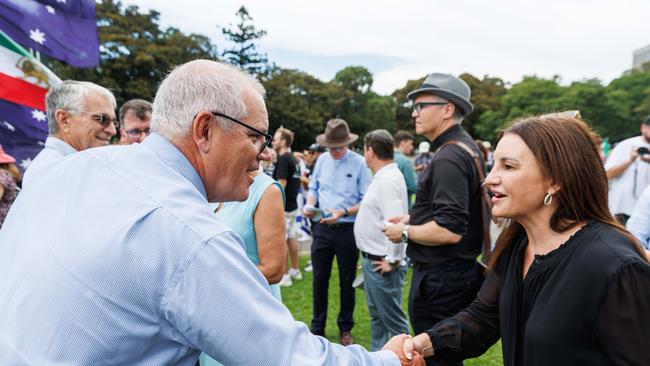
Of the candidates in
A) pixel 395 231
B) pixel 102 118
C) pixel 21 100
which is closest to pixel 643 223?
pixel 395 231

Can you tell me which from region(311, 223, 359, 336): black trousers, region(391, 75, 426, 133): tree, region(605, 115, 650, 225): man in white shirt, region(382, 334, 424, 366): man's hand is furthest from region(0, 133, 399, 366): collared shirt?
region(391, 75, 426, 133): tree

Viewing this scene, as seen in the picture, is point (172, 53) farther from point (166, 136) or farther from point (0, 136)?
point (166, 136)

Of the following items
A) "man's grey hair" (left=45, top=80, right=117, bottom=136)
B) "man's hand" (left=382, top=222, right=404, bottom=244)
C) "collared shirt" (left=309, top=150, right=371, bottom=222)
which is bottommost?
"collared shirt" (left=309, top=150, right=371, bottom=222)

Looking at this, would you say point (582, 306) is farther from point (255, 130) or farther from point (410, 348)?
point (255, 130)

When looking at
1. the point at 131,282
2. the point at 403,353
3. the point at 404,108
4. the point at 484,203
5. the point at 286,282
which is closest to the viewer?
the point at 131,282

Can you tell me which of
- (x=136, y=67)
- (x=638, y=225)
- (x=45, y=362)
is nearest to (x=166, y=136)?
(x=45, y=362)

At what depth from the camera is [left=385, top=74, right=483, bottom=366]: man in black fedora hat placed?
312 cm

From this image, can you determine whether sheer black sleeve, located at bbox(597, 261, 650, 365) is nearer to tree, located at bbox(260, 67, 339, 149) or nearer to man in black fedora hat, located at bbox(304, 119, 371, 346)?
man in black fedora hat, located at bbox(304, 119, 371, 346)

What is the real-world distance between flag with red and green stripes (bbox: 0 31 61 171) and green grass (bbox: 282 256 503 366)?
3.83 metres

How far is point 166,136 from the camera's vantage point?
1.50 meters

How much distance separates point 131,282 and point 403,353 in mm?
1394

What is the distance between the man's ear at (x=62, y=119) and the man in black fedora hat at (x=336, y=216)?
120 inches

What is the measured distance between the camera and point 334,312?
6.32m

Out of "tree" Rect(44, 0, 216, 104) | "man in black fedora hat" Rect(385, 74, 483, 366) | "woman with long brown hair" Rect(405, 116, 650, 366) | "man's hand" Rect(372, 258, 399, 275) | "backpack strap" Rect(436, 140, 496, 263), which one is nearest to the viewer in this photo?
"woman with long brown hair" Rect(405, 116, 650, 366)
